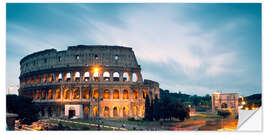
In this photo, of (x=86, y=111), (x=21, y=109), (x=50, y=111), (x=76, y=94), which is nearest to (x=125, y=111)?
(x=86, y=111)

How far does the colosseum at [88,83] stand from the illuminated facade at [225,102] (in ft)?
51.7

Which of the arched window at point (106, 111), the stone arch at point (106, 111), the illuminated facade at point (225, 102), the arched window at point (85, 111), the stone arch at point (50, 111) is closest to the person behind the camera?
the arched window at point (85, 111)

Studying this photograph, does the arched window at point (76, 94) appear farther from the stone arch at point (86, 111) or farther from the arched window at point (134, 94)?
the arched window at point (134, 94)

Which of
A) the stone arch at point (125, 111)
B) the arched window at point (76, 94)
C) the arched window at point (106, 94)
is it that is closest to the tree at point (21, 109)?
the arched window at point (76, 94)

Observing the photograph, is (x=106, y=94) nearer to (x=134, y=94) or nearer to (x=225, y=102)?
(x=134, y=94)

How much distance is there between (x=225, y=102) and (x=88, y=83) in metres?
26.7

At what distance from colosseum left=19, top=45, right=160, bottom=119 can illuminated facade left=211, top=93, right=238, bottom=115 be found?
620 inches

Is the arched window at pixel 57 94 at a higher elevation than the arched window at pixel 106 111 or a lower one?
higher

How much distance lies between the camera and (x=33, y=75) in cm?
4206

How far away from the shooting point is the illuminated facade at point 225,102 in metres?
43.6

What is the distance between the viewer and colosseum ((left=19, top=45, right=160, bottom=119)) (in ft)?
122
